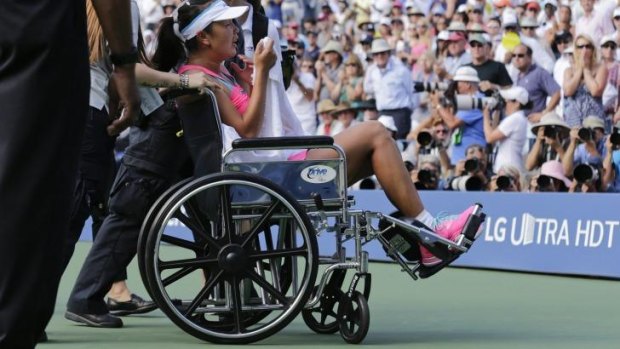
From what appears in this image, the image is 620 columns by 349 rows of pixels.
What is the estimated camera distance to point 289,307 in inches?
254

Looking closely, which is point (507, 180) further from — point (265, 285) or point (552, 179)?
point (265, 285)

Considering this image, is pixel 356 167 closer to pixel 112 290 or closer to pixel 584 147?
pixel 112 290

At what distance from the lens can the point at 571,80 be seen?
1393 centimetres

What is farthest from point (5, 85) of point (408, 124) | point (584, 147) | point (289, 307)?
point (408, 124)

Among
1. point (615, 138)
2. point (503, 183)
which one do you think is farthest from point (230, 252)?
point (503, 183)

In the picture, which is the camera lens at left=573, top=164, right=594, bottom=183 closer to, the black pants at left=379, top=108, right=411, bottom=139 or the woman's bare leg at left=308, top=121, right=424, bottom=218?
the black pants at left=379, top=108, right=411, bottom=139

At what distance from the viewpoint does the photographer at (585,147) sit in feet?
42.4

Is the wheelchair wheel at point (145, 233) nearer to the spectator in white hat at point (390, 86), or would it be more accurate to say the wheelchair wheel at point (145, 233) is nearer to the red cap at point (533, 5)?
the spectator in white hat at point (390, 86)

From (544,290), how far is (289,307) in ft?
12.1

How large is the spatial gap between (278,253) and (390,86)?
33.7 feet

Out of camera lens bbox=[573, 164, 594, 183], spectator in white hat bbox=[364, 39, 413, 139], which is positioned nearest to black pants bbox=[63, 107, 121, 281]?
camera lens bbox=[573, 164, 594, 183]

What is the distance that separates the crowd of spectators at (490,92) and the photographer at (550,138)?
0.01 metres

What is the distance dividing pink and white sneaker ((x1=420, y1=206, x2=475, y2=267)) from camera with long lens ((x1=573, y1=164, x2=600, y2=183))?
5.69 metres

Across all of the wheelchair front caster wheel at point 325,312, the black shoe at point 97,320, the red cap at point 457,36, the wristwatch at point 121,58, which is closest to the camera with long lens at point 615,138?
the red cap at point 457,36
